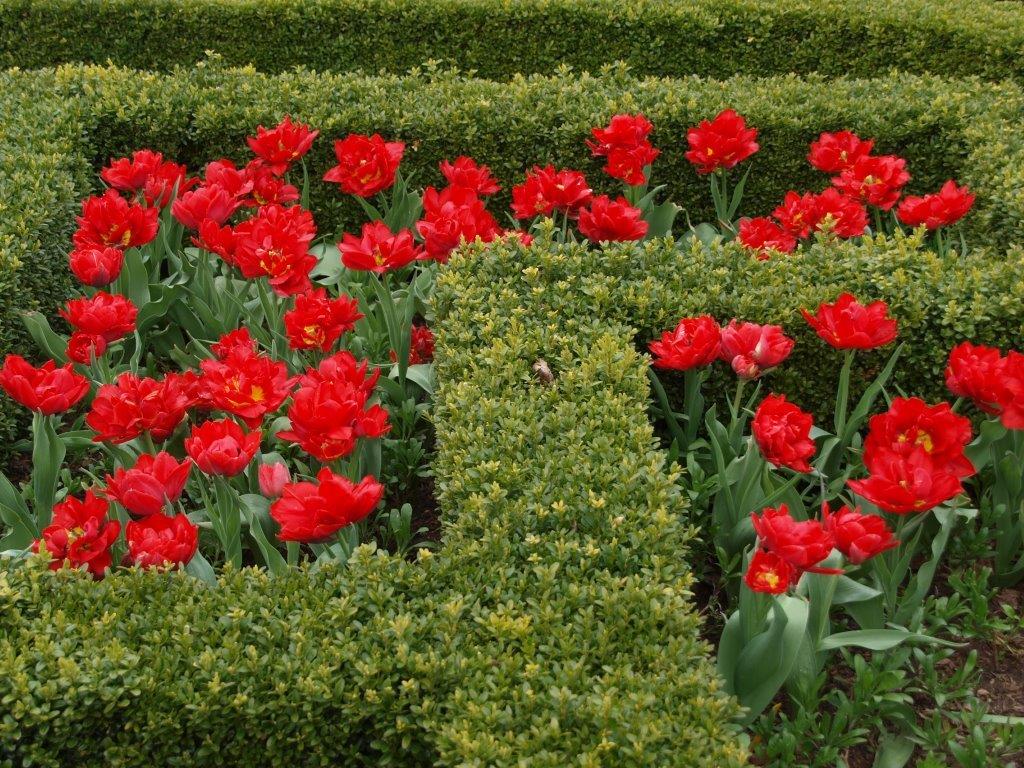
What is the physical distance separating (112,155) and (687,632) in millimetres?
4146

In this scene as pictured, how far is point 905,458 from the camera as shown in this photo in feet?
8.73

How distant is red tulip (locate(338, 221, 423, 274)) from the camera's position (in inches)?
146

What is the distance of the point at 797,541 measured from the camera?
241cm

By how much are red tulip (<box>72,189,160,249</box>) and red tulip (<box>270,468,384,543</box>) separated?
1.66 m

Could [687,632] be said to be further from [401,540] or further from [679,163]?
[679,163]

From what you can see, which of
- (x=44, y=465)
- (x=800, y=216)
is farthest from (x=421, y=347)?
(x=800, y=216)

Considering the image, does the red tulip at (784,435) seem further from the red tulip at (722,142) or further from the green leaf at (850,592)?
the red tulip at (722,142)

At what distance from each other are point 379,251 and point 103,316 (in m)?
0.96

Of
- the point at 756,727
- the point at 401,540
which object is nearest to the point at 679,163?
the point at 401,540

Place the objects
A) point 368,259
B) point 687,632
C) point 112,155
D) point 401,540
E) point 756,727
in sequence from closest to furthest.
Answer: point 687,632 < point 756,727 < point 401,540 < point 368,259 < point 112,155

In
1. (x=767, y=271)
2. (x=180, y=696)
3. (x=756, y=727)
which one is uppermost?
(x=767, y=271)

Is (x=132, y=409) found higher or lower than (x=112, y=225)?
lower

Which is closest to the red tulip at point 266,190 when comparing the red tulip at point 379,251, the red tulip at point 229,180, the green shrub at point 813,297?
the red tulip at point 229,180

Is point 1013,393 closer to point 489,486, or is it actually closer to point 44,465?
point 489,486
